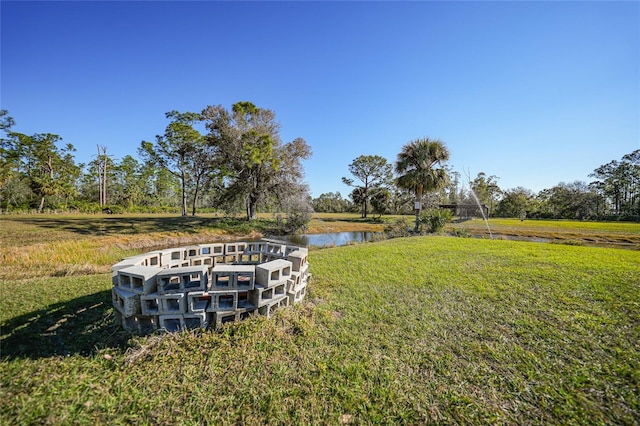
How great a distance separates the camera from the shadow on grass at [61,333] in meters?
2.65

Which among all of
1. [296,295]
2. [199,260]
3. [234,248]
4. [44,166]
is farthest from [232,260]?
[44,166]

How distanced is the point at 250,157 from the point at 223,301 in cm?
1647

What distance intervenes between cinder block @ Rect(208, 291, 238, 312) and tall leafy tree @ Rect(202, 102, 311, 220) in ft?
52.7

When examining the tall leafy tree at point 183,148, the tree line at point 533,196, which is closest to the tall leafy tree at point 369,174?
the tree line at point 533,196

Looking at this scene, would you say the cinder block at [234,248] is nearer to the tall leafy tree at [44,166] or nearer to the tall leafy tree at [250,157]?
the tall leafy tree at [250,157]

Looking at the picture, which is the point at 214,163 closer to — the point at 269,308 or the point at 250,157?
the point at 250,157

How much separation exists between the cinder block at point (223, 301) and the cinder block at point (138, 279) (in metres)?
0.72

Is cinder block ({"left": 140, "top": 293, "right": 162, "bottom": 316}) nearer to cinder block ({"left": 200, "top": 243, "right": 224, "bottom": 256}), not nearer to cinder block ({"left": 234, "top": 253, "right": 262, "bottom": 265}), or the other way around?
cinder block ({"left": 200, "top": 243, "right": 224, "bottom": 256})

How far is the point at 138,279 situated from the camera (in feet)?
9.36

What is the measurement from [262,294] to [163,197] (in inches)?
2302

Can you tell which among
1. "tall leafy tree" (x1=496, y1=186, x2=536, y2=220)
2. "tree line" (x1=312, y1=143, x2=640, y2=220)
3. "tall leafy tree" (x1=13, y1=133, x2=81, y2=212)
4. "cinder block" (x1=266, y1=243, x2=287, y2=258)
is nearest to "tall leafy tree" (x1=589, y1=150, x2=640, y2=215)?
"tree line" (x1=312, y1=143, x2=640, y2=220)

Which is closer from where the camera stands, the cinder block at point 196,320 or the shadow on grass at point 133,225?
the cinder block at point 196,320

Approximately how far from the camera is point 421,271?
6355 mm

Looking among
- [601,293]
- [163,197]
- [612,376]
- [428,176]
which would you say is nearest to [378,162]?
[428,176]
